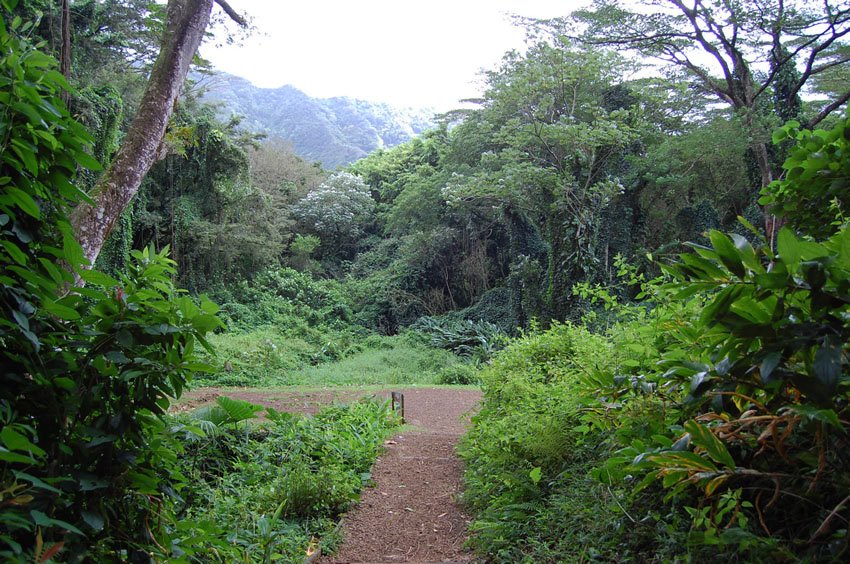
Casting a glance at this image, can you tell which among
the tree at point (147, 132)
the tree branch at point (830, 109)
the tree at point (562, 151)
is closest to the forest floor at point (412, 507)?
the tree at point (147, 132)

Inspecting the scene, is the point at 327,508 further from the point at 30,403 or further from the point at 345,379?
the point at 345,379

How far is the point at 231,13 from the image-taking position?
633cm

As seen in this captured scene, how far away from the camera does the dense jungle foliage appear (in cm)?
108

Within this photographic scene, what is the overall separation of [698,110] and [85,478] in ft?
69.4

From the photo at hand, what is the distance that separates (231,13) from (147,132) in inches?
98.6

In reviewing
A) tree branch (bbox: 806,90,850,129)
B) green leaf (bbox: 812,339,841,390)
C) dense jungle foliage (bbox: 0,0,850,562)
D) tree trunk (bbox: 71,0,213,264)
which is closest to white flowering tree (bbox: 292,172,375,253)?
dense jungle foliage (bbox: 0,0,850,562)

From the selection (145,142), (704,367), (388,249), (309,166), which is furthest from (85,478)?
(309,166)

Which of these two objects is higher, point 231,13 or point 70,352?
point 231,13

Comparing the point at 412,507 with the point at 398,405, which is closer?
the point at 412,507

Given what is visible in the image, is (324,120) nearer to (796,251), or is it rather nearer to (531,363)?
(531,363)

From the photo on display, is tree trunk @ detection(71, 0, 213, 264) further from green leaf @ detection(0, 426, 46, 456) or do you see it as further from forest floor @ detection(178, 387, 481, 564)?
green leaf @ detection(0, 426, 46, 456)

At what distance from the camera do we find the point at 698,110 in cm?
1828

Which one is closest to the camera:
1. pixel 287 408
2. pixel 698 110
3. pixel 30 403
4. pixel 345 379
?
pixel 30 403

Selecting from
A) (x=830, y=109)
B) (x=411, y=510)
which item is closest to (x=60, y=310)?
(x=411, y=510)
